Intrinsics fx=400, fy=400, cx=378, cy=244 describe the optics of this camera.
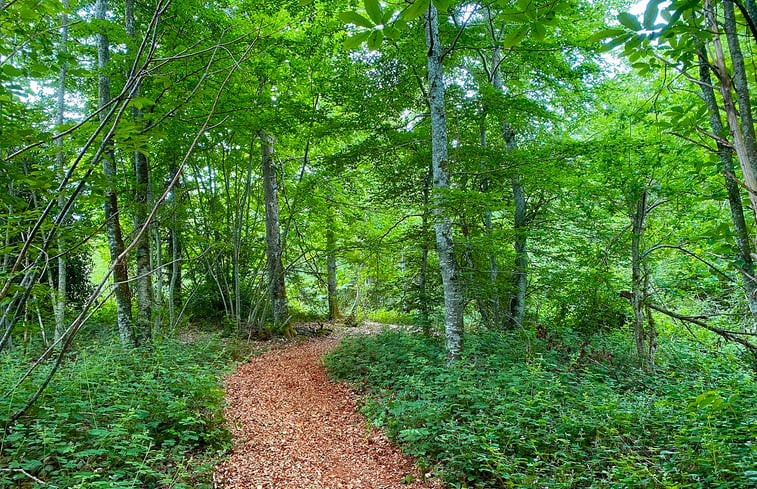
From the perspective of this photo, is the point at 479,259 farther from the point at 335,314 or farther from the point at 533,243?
the point at 335,314

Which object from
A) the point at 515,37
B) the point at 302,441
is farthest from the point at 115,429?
the point at 515,37

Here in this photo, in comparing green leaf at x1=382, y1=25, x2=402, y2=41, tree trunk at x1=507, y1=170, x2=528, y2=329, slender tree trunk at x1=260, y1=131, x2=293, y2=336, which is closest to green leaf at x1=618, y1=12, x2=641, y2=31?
green leaf at x1=382, y1=25, x2=402, y2=41

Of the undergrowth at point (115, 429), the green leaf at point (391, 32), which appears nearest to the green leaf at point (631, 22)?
the green leaf at point (391, 32)

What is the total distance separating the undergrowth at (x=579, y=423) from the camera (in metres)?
3.00

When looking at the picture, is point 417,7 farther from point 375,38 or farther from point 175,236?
point 175,236

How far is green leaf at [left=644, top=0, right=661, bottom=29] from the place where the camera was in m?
1.17

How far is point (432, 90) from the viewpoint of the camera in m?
6.29

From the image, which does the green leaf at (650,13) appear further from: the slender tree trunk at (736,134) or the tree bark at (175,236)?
the tree bark at (175,236)

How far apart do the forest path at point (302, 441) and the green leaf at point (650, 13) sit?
13.1 feet

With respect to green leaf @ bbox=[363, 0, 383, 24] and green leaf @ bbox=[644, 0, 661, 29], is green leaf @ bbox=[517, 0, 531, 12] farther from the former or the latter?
green leaf @ bbox=[363, 0, 383, 24]

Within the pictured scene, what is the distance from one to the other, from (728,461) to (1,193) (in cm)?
499

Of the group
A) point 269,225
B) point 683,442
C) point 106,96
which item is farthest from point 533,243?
point 106,96

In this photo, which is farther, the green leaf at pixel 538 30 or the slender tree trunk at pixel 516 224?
the slender tree trunk at pixel 516 224

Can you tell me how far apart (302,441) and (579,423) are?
3.24 m
